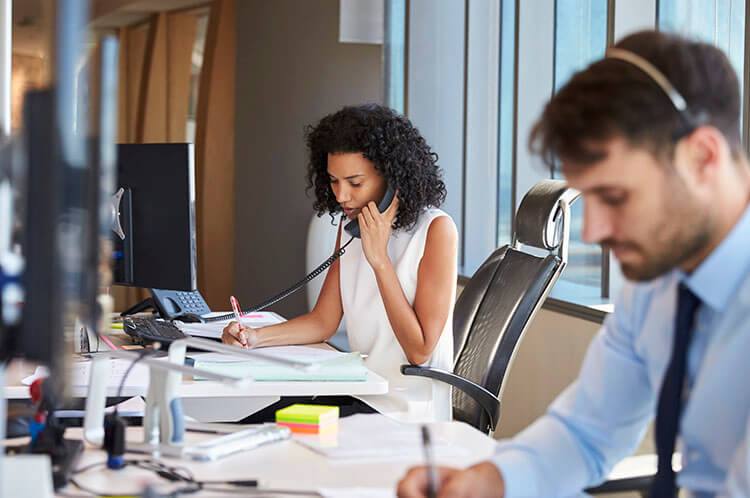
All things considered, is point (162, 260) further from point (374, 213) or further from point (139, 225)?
point (374, 213)

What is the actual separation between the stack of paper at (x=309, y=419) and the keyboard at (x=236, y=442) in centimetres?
2

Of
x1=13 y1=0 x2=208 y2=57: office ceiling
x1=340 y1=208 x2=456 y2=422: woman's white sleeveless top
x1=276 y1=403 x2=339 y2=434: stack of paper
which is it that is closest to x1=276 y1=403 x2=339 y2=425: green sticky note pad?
x1=276 y1=403 x2=339 y2=434: stack of paper

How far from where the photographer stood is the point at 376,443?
144cm

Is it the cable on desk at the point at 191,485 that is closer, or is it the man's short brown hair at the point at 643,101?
the man's short brown hair at the point at 643,101

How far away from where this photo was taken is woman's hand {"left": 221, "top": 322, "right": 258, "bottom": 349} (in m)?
2.32

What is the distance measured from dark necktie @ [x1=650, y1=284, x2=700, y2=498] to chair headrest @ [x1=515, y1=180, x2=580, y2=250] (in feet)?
3.79

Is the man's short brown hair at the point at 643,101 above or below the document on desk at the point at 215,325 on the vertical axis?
above

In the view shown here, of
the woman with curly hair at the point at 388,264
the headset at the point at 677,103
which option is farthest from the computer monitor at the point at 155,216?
the headset at the point at 677,103

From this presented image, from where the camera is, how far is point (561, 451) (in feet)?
4.04

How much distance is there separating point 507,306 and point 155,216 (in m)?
0.98

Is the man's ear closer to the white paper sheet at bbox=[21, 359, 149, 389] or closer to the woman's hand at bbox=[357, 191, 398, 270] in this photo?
the white paper sheet at bbox=[21, 359, 149, 389]

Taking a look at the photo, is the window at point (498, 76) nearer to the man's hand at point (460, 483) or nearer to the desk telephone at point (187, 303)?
the desk telephone at point (187, 303)

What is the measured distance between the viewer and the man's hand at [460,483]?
113 cm

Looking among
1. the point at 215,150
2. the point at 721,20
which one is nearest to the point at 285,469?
the point at 721,20
